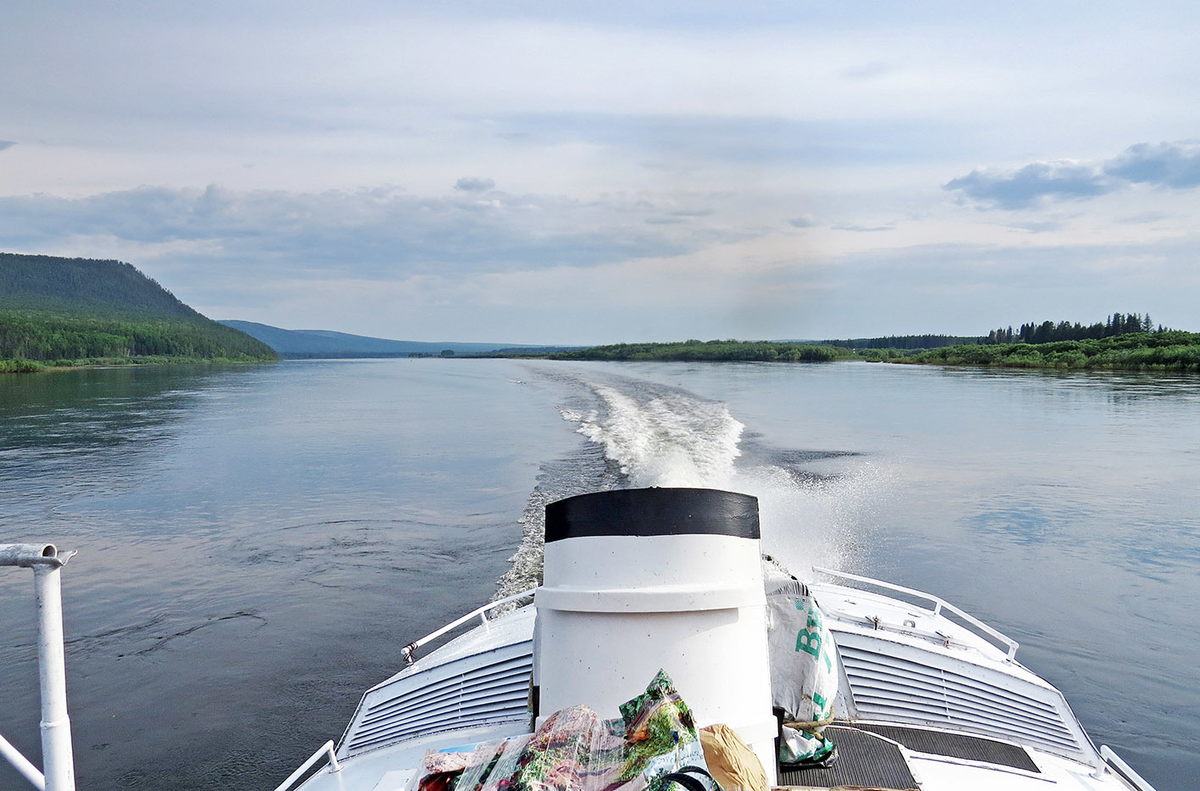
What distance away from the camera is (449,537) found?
13.1 m

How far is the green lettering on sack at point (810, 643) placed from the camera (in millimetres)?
4039

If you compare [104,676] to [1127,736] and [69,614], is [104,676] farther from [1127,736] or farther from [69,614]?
[1127,736]

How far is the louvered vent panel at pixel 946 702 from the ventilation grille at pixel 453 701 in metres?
1.90

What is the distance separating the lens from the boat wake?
40.7 ft

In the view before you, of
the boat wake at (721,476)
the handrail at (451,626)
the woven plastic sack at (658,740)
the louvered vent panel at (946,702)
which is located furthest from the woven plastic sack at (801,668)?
the boat wake at (721,476)

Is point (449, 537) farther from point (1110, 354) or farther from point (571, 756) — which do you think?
point (1110, 354)

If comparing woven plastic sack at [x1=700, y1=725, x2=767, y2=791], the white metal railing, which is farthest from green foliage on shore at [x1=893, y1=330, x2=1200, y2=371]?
the white metal railing

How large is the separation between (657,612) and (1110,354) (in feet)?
207

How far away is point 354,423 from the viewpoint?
29422 millimetres

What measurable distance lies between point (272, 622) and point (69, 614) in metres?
2.44

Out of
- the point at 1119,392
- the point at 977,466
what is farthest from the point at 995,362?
the point at 977,466

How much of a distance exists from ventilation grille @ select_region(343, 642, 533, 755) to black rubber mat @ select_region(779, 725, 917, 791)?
59.0 inches

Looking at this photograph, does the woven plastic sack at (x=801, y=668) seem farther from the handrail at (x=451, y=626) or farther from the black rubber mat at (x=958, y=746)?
the handrail at (x=451, y=626)

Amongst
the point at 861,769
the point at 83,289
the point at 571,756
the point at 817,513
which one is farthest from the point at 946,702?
the point at 83,289
